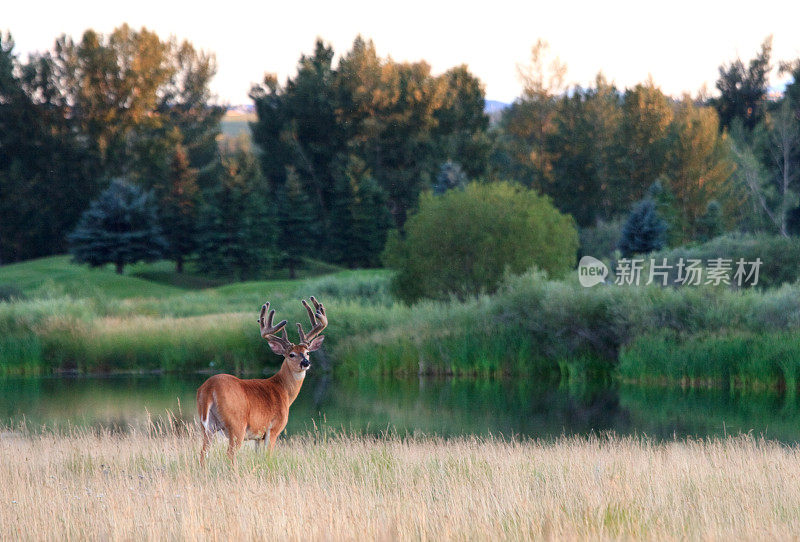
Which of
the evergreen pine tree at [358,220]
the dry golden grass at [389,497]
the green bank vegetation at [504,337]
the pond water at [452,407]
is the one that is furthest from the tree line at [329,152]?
the dry golden grass at [389,497]

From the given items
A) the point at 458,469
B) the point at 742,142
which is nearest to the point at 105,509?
the point at 458,469

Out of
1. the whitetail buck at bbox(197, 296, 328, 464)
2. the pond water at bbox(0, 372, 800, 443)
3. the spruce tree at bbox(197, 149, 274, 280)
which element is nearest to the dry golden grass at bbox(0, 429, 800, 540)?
the whitetail buck at bbox(197, 296, 328, 464)

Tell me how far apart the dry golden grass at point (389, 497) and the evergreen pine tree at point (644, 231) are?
40487 millimetres

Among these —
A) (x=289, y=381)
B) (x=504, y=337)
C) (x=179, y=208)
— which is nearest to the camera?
(x=289, y=381)

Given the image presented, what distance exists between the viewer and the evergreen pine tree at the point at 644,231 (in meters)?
49.8

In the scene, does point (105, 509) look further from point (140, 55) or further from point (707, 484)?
point (140, 55)

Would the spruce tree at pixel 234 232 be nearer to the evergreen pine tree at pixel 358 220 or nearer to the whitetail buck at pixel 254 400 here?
the evergreen pine tree at pixel 358 220

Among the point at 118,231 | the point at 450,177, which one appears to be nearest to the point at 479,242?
the point at 450,177

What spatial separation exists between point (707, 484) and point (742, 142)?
55975mm

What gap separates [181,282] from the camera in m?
53.2

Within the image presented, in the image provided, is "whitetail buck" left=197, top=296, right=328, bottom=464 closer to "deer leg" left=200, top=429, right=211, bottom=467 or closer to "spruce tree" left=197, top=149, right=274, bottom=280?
"deer leg" left=200, top=429, right=211, bottom=467

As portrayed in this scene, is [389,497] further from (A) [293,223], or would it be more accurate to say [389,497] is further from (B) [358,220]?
(A) [293,223]

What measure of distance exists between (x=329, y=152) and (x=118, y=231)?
1707 cm

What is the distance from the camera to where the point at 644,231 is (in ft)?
163
